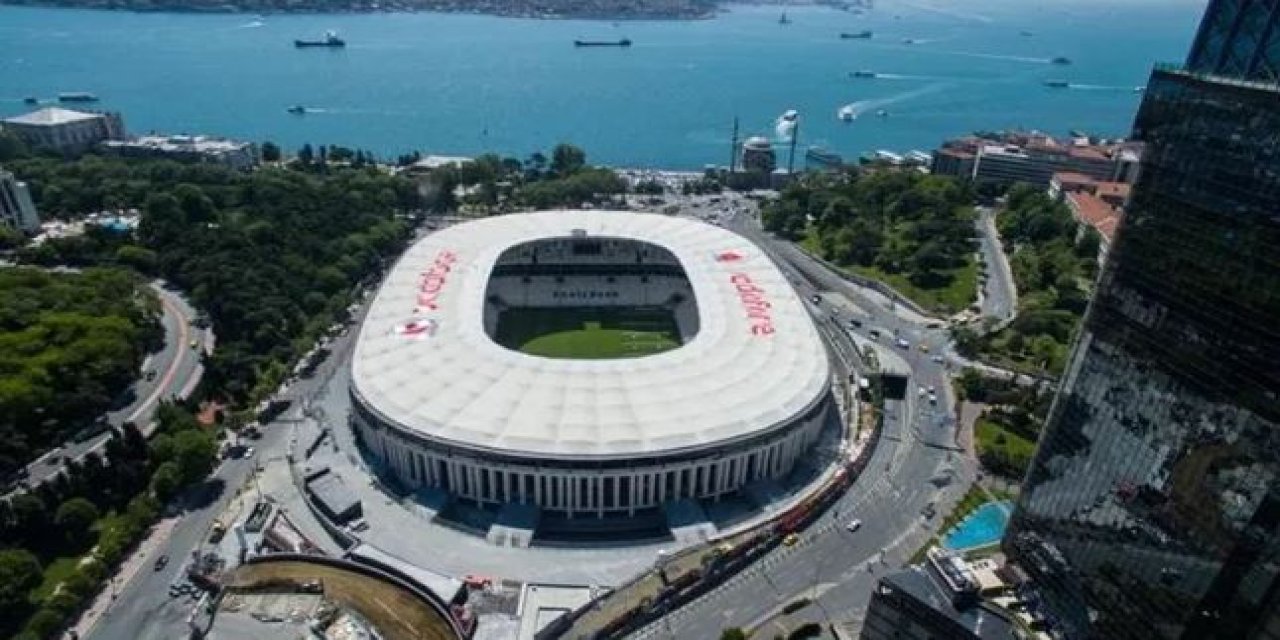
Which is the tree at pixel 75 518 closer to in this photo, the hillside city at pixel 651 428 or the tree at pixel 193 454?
the hillside city at pixel 651 428

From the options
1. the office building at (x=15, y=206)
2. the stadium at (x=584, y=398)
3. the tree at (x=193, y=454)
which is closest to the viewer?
the stadium at (x=584, y=398)

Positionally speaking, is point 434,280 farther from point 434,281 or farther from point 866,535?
point 866,535

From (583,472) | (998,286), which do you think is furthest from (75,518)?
(998,286)

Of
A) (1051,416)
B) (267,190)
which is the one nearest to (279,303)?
(267,190)

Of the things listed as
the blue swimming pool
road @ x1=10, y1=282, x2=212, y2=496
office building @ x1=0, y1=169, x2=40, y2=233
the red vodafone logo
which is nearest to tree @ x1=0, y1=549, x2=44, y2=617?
road @ x1=10, y1=282, x2=212, y2=496

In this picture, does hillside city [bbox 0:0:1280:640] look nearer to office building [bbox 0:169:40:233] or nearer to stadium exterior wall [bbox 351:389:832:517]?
stadium exterior wall [bbox 351:389:832:517]

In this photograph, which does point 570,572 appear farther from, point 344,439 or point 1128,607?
point 1128,607

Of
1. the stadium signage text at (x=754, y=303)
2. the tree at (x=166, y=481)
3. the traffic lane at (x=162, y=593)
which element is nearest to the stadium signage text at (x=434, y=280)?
the traffic lane at (x=162, y=593)
